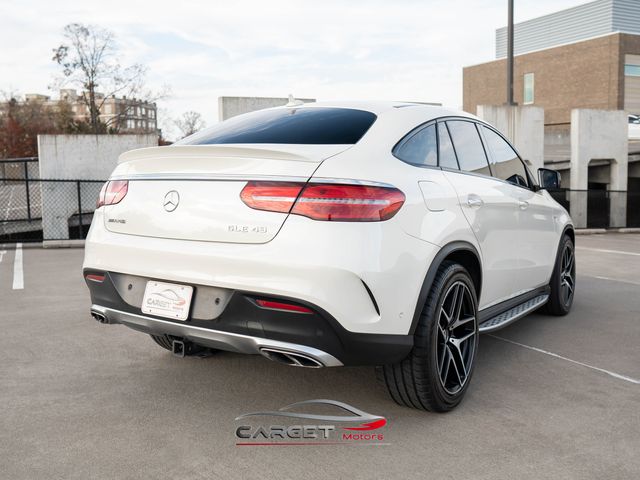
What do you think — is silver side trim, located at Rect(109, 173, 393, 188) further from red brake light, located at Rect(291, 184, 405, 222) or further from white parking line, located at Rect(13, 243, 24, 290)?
white parking line, located at Rect(13, 243, 24, 290)

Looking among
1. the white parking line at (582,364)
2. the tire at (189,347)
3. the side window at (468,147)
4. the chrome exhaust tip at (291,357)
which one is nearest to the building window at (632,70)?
the white parking line at (582,364)

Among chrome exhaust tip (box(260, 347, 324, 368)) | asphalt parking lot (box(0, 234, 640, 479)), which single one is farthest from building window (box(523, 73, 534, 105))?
chrome exhaust tip (box(260, 347, 324, 368))

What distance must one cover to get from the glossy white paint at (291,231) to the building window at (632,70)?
4909cm

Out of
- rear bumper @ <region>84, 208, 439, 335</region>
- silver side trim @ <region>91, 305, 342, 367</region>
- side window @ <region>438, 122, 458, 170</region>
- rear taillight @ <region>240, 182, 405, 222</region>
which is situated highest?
side window @ <region>438, 122, 458, 170</region>

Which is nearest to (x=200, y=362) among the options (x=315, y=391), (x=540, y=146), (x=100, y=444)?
(x=315, y=391)

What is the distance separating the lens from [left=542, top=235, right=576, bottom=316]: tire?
18.5 feet

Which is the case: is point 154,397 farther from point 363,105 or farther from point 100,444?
point 363,105

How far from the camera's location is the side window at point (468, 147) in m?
4.02

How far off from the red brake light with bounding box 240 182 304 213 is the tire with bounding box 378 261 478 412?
0.88 meters

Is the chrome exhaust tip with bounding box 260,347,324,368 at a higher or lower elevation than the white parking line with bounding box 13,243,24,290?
higher

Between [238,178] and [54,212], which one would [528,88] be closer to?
[54,212]

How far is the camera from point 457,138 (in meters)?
4.06

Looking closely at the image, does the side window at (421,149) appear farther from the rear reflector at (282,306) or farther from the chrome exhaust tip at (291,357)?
the chrome exhaust tip at (291,357)

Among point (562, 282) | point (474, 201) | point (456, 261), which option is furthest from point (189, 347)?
point (562, 282)
